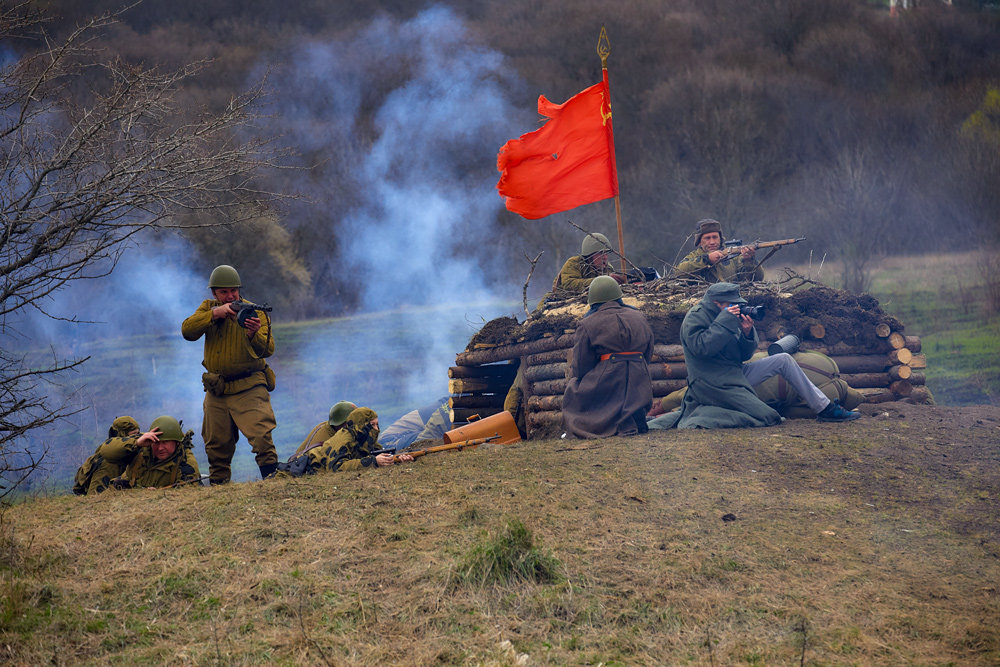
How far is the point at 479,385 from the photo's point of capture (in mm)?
13266

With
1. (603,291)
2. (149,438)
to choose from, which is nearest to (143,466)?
(149,438)

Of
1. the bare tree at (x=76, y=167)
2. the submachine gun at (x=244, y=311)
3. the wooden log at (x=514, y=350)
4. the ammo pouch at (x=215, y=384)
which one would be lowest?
the wooden log at (x=514, y=350)

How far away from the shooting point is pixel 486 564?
480 cm

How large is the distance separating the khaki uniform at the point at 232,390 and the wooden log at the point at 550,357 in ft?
15.2

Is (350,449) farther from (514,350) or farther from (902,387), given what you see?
(902,387)

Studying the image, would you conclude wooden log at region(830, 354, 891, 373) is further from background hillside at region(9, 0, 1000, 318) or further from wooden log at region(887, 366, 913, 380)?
background hillside at region(9, 0, 1000, 318)

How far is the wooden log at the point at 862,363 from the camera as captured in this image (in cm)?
1128

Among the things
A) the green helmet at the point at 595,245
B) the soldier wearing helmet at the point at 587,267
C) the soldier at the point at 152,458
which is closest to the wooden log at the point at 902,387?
the soldier wearing helmet at the point at 587,267

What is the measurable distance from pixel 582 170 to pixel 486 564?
8458 mm

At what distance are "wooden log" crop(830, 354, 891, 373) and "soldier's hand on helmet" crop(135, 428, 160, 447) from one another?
27.1 feet

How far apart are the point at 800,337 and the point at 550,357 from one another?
3.30 m

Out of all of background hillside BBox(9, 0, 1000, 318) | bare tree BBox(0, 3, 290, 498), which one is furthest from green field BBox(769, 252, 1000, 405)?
bare tree BBox(0, 3, 290, 498)

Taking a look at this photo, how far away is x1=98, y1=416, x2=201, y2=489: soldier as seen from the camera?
307 inches

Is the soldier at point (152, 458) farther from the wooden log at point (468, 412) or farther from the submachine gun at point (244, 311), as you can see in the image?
the wooden log at point (468, 412)
